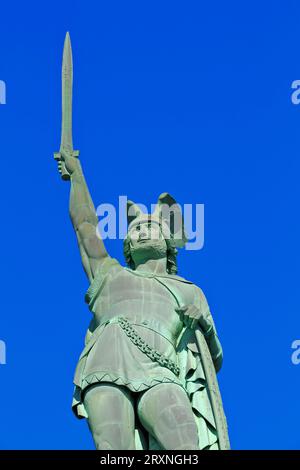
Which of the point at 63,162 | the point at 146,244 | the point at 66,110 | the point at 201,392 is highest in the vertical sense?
the point at 66,110

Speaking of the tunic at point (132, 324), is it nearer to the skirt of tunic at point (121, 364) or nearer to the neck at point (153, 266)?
the skirt of tunic at point (121, 364)

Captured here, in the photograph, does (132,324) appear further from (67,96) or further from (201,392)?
(67,96)

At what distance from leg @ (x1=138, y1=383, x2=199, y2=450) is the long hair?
10.2 feet

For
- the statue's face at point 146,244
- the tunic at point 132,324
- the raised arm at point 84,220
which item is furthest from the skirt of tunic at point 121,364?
the statue's face at point 146,244

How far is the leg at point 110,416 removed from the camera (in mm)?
18609

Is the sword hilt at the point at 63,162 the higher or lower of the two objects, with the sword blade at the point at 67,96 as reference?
lower

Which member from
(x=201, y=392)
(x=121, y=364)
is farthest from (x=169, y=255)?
(x=121, y=364)

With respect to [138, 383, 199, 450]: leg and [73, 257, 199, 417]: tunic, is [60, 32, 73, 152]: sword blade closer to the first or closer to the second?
[73, 257, 199, 417]: tunic

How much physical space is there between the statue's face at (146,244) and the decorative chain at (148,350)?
1.93m

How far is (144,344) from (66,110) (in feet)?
17.0

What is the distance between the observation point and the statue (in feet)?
61.9

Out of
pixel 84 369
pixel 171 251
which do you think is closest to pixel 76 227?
pixel 171 251

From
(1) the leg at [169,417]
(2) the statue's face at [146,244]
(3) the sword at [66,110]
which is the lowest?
(1) the leg at [169,417]

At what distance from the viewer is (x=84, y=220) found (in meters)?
21.8
